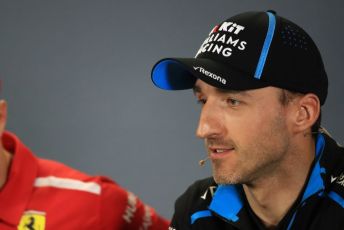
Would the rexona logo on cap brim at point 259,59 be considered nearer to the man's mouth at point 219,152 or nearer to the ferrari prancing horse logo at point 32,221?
the man's mouth at point 219,152

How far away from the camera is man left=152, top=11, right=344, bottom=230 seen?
39.5 inches

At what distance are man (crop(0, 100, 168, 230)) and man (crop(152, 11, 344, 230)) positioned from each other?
272 millimetres

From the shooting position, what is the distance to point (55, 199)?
3.91ft

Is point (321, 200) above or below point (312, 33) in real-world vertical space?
below

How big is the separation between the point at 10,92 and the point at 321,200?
131 cm

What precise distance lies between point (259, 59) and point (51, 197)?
59 centimetres

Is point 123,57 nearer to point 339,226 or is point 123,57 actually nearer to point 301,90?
point 301,90

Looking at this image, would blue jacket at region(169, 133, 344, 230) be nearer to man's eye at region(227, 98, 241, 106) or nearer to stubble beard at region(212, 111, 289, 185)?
stubble beard at region(212, 111, 289, 185)

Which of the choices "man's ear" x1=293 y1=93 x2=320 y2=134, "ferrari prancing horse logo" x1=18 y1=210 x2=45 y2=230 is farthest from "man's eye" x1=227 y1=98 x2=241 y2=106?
"ferrari prancing horse logo" x1=18 y1=210 x2=45 y2=230

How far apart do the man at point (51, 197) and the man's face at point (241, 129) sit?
1.05ft

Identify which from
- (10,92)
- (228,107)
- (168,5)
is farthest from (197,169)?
(228,107)

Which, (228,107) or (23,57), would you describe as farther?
(23,57)

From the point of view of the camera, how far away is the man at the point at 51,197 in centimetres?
115

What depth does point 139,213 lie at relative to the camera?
51.1 inches
